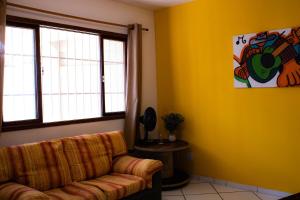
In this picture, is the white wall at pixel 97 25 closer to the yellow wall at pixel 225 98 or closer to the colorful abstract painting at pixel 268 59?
the yellow wall at pixel 225 98

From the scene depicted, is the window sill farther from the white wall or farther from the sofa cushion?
the sofa cushion

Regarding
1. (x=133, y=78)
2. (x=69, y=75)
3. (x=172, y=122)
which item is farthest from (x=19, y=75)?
(x=172, y=122)

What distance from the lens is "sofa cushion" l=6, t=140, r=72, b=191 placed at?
265 cm

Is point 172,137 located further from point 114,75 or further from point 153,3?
point 153,3

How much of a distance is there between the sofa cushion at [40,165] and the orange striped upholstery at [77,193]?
10 centimetres

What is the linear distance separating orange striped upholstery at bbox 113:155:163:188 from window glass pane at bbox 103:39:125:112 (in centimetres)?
90

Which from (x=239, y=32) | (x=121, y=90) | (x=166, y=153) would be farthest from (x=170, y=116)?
(x=239, y=32)

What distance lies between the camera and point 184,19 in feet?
13.7

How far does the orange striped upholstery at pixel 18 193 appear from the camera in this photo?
226 cm

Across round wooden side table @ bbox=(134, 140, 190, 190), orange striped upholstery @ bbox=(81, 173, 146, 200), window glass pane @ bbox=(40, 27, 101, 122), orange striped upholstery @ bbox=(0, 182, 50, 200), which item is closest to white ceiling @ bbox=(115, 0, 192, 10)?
window glass pane @ bbox=(40, 27, 101, 122)

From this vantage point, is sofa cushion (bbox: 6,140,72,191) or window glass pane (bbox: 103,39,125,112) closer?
sofa cushion (bbox: 6,140,72,191)

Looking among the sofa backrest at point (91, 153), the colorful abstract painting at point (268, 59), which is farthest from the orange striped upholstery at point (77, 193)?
the colorful abstract painting at point (268, 59)

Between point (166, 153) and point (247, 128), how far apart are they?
1.07 metres

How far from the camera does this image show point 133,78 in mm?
4090
